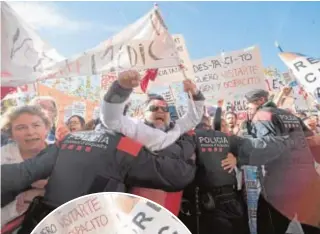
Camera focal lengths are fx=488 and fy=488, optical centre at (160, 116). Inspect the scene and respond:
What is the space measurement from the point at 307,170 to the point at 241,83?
5.09 ft

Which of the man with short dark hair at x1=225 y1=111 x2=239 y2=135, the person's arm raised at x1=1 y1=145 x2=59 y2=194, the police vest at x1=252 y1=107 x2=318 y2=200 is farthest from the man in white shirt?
the man with short dark hair at x1=225 y1=111 x2=239 y2=135

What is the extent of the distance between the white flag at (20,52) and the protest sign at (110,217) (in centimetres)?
190

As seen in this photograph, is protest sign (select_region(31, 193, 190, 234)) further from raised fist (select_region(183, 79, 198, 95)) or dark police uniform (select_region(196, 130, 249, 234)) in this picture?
raised fist (select_region(183, 79, 198, 95))

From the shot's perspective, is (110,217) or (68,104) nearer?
(110,217)

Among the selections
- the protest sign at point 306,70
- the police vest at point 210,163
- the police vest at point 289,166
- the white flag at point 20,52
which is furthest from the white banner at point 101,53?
the protest sign at point 306,70

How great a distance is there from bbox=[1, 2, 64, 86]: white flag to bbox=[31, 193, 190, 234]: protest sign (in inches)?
74.8

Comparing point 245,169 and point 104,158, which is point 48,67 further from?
point 245,169

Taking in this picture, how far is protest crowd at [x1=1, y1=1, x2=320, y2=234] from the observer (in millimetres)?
3146

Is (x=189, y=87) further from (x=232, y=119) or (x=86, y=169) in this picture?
(x=232, y=119)

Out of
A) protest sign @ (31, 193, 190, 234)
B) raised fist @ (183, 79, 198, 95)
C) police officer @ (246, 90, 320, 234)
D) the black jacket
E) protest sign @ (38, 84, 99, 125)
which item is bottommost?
police officer @ (246, 90, 320, 234)

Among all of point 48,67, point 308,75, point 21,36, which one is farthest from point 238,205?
point 21,36

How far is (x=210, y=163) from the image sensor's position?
3.68m

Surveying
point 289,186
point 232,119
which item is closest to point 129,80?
point 289,186

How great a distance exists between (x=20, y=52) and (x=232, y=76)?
2.68 meters
